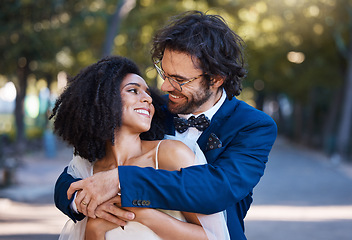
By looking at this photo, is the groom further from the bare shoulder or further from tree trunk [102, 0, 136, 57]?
tree trunk [102, 0, 136, 57]

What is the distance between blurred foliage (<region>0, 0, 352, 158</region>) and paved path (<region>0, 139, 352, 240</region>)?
5.33 m

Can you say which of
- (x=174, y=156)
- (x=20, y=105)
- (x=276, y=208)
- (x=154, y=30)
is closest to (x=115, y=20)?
(x=154, y=30)

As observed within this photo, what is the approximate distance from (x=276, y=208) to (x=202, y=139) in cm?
868

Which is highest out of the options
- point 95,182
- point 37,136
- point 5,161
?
point 95,182

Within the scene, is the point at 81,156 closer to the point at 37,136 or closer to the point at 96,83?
the point at 96,83

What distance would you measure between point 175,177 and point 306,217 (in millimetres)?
8347

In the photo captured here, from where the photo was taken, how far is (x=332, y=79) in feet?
88.8

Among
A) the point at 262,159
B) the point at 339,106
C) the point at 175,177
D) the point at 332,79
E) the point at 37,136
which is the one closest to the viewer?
the point at 175,177

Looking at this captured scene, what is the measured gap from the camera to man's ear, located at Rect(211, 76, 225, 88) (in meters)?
3.36

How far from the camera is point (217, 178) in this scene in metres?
2.73

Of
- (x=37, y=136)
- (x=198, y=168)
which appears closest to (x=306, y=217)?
(x=198, y=168)

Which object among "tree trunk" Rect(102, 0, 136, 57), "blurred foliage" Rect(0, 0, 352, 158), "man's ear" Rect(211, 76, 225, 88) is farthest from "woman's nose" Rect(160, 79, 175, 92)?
"blurred foliage" Rect(0, 0, 352, 158)

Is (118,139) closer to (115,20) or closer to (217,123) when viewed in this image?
(217,123)

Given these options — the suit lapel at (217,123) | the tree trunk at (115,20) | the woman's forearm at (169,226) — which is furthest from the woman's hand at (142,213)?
the tree trunk at (115,20)
